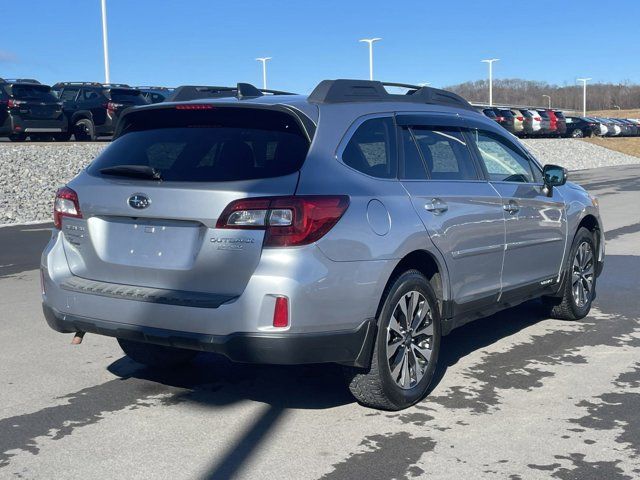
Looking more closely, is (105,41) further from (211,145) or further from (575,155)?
(211,145)

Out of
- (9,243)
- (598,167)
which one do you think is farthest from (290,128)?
(598,167)

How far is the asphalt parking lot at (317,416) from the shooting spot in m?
3.97

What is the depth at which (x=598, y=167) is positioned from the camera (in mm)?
36000

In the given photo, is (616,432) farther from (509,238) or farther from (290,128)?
(290,128)

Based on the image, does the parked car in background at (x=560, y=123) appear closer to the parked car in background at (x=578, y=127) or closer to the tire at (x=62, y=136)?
the parked car in background at (x=578, y=127)

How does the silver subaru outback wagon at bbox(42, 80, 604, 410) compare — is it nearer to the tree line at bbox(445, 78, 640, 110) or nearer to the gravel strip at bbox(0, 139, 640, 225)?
the gravel strip at bbox(0, 139, 640, 225)

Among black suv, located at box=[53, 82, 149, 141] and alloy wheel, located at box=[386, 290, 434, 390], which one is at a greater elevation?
black suv, located at box=[53, 82, 149, 141]

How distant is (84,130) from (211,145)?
76.8 ft

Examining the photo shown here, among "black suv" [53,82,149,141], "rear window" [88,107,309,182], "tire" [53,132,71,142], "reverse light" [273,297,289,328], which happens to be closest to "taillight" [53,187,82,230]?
"rear window" [88,107,309,182]

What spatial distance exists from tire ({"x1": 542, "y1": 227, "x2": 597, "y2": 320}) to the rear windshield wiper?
12.4ft

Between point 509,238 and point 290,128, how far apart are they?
2.07 m

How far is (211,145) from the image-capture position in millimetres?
4484

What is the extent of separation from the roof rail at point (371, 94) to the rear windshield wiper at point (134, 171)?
0.97 metres

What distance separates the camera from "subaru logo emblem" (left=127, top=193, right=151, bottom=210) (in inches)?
172
